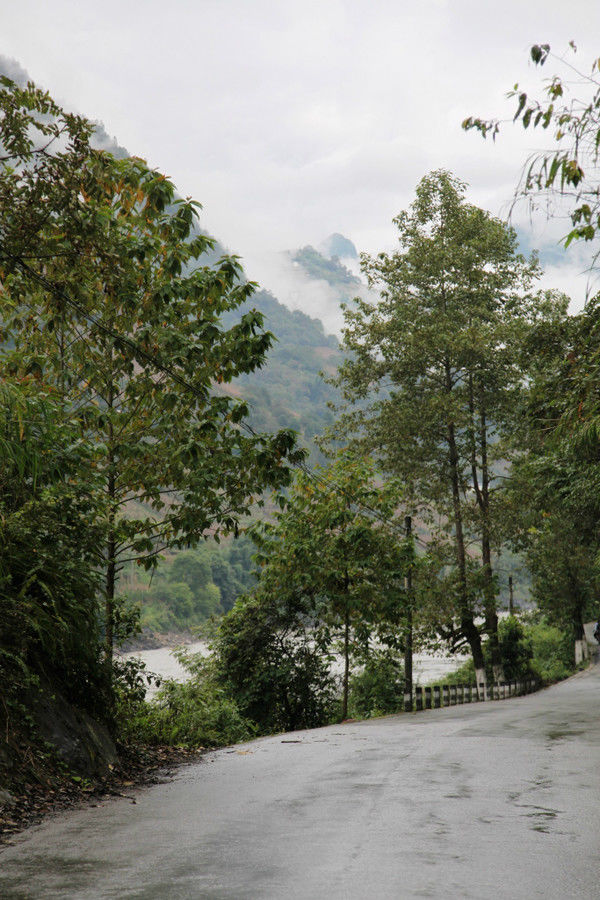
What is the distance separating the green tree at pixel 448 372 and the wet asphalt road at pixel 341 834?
17619 millimetres

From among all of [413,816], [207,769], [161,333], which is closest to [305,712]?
[207,769]

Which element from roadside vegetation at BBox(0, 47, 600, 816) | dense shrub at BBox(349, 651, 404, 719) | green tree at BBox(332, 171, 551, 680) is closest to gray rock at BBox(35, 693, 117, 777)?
roadside vegetation at BBox(0, 47, 600, 816)

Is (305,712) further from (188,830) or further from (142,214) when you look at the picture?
→ (188,830)

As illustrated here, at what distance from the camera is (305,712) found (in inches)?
765

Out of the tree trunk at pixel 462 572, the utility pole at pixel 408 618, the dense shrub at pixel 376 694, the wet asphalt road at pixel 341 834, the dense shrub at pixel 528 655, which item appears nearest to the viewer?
the wet asphalt road at pixel 341 834

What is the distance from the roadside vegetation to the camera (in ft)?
23.7

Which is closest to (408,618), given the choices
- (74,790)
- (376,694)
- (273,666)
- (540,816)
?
(273,666)

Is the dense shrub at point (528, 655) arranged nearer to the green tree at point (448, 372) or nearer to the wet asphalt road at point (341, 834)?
the green tree at point (448, 372)

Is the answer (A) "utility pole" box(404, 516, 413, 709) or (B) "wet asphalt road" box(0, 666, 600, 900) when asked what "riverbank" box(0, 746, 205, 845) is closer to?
(B) "wet asphalt road" box(0, 666, 600, 900)

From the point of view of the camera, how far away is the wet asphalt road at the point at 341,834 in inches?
161

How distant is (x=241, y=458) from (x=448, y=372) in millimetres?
18821

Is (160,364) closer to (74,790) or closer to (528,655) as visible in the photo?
(74,790)

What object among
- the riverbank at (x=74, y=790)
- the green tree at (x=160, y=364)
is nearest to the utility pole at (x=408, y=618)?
the green tree at (x=160, y=364)

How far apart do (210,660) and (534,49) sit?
1648cm
